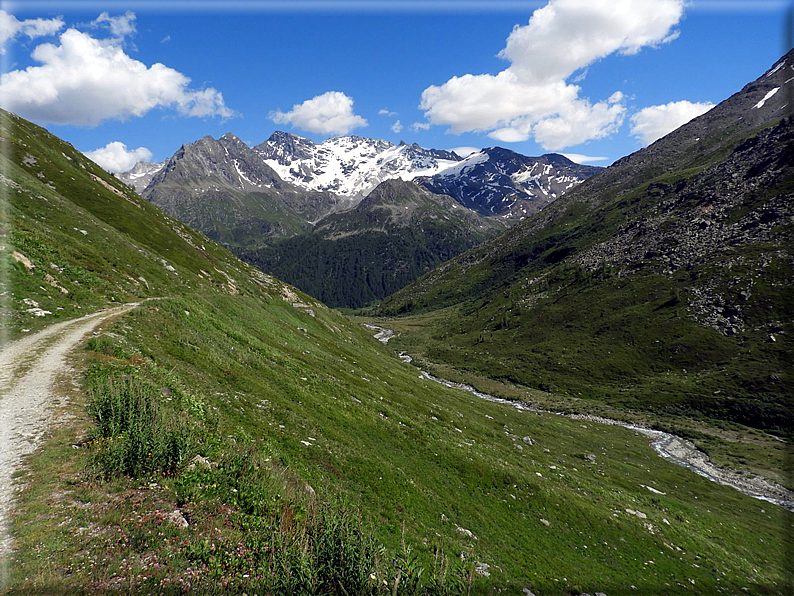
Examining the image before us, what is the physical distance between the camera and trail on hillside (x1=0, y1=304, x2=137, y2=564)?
9.99 metres

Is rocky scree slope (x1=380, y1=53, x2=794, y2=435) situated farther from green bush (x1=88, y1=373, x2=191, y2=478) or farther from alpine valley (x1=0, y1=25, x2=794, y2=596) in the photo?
green bush (x1=88, y1=373, x2=191, y2=478)

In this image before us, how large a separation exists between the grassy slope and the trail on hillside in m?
0.54

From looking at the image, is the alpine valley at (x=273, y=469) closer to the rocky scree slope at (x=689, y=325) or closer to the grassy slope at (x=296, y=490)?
the grassy slope at (x=296, y=490)

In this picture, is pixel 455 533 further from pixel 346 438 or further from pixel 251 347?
pixel 251 347

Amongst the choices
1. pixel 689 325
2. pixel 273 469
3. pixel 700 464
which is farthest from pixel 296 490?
pixel 689 325

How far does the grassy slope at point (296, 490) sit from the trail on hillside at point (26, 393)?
54 centimetres

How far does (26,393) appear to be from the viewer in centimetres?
1510

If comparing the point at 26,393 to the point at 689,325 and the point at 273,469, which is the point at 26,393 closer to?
the point at 273,469

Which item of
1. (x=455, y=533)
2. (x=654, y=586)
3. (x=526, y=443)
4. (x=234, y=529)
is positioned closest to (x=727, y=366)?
(x=526, y=443)

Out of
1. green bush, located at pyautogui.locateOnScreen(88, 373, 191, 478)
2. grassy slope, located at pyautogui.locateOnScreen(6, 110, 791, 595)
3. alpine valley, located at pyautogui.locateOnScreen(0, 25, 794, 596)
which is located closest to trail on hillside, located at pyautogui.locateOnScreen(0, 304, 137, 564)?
alpine valley, located at pyautogui.locateOnScreen(0, 25, 794, 596)

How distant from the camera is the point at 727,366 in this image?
116m

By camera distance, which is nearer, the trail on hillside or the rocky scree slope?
the trail on hillside

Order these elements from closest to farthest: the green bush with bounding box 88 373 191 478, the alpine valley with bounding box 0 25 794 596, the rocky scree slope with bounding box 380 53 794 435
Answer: the alpine valley with bounding box 0 25 794 596, the green bush with bounding box 88 373 191 478, the rocky scree slope with bounding box 380 53 794 435

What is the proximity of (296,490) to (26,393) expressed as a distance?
11961 millimetres
